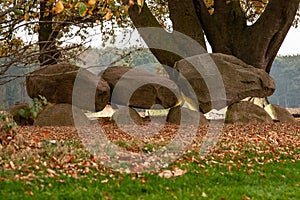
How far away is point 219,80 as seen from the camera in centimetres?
1235

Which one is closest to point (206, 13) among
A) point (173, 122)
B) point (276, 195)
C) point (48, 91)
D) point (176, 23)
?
point (176, 23)

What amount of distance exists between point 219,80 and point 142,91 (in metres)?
2.64

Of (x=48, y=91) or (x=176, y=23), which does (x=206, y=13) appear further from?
(x=48, y=91)

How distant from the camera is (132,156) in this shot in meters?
6.09

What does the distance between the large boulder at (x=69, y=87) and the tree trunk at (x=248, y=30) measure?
4.50 metres

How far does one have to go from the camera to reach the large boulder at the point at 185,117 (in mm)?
12477

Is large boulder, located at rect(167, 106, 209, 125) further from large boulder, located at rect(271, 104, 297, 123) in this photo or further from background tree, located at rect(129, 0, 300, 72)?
large boulder, located at rect(271, 104, 297, 123)

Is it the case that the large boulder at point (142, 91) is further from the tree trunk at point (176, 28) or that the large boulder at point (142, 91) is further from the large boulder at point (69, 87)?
the tree trunk at point (176, 28)

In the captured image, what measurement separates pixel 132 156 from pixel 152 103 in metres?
7.59

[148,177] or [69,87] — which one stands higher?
[69,87]

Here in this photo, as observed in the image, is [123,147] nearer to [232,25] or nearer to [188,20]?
[188,20]

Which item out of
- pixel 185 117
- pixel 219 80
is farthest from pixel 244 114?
pixel 185 117

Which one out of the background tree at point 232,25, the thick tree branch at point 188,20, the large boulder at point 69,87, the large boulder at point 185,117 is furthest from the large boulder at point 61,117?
the thick tree branch at point 188,20

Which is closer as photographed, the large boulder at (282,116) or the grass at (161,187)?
the grass at (161,187)
